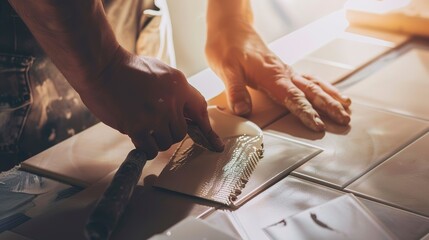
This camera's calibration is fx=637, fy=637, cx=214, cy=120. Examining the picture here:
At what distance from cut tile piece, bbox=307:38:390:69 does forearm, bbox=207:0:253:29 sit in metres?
0.25

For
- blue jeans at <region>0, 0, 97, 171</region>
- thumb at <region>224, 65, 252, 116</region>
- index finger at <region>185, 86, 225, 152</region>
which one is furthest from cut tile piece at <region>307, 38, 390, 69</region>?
blue jeans at <region>0, 0, 97, 171</region>

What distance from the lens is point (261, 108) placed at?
1540 mm

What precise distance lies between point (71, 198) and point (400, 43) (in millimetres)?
1100

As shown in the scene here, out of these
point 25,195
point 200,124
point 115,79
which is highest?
point 115,79

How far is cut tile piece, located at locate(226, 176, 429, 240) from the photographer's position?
1074 mm

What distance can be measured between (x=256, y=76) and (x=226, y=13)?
8.5 inches

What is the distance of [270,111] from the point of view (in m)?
1.52

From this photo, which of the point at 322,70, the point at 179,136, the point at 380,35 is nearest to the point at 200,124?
the point at 179,136

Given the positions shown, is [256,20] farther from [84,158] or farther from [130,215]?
[130,215]

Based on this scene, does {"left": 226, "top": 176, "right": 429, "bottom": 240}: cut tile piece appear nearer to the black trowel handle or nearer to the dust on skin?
the black trowel handle

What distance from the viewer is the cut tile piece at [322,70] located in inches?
66.0

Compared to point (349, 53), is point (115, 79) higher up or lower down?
higher up

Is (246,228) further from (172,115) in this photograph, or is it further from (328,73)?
(328,73)

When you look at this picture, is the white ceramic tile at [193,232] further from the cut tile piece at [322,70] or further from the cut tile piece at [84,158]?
the cut tile piece at [322,70]
